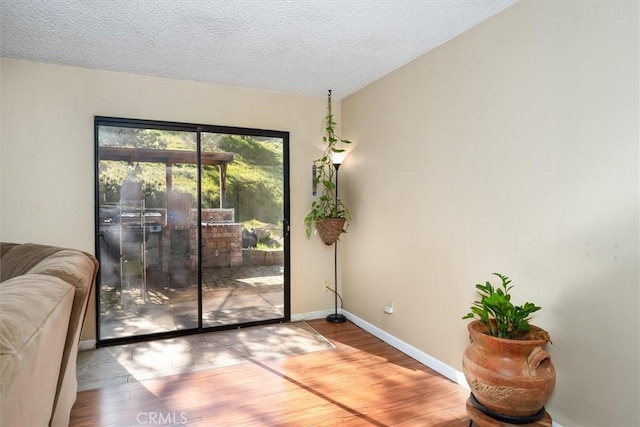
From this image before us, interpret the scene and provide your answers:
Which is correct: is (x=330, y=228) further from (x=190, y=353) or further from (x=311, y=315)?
(x=190, y=353)

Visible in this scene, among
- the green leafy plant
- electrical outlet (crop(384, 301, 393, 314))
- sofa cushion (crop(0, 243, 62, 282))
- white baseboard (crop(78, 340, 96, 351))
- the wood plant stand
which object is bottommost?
white baseboard (crop(78, 340, 96, 351))

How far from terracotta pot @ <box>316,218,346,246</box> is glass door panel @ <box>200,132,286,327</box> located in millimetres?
452

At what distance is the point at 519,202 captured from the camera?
2121 millimetres

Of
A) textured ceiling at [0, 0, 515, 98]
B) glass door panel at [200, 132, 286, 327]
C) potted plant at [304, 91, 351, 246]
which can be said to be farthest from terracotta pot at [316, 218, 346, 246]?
textured ceiling at [0, 0, 515, 98]

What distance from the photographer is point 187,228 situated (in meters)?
3.55

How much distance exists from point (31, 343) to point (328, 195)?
10.4 feet

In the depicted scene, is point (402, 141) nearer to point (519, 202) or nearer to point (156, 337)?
point (519, 202)

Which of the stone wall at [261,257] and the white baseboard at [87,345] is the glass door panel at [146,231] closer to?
the white baseboard at [87,345]

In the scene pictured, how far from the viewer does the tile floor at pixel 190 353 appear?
268 cm

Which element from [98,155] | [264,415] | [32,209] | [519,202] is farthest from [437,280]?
[32,209]

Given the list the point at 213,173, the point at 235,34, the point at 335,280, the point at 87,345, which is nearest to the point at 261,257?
the point at 335,280

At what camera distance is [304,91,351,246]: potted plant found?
12.3 feet

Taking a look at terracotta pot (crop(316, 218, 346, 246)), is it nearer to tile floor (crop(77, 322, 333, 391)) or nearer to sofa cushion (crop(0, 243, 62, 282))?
tile floor (crop(77, 322, 333, 391))

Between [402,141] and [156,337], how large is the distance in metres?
2.92
